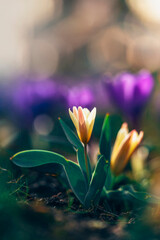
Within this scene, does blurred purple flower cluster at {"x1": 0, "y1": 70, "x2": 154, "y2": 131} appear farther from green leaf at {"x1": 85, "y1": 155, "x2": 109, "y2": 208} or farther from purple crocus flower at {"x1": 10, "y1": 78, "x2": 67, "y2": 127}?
green leaf at {"x1": 85, "y1": 155, "x2": 109, "y2": 208}

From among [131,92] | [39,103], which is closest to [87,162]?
[131,92]

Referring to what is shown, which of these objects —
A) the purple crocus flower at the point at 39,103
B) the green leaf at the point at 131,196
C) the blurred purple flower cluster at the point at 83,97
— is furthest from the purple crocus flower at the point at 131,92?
the green leaf at the point at 131,196

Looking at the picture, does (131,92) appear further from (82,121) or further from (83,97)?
(82,121)

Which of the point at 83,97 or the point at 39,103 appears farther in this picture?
the point at 39,103

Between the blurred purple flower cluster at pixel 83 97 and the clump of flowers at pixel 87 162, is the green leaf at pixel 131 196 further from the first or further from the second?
the blurred purple flower cluster at pixel 83 97

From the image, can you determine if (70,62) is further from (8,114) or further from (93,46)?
(8,114)

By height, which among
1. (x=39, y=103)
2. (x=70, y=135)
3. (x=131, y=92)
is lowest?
(x=70, y=135)

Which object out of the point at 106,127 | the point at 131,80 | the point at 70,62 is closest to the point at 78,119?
the point at 106,127
